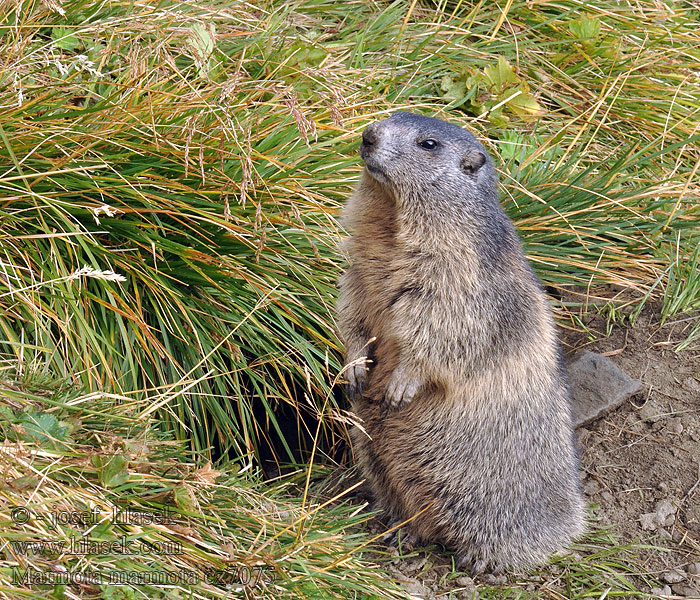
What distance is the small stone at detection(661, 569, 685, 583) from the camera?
4117mm

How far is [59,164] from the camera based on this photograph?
165 inches

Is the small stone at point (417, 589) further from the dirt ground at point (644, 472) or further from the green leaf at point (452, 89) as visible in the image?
the green leaf at point (452, 89)

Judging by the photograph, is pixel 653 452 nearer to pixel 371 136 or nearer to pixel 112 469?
pixel 371 136

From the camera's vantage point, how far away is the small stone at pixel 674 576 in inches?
162

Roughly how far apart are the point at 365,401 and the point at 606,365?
5.43ft

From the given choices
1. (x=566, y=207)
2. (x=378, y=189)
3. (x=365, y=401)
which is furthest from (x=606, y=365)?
(x=378, y=189)

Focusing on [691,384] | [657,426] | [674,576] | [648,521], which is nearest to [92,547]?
[674,576]

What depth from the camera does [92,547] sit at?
9.43 feet

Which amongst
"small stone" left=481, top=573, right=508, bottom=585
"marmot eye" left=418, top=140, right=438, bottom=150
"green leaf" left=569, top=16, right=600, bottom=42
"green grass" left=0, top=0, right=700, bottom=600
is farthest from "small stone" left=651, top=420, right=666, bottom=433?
"green leaf" left=569, top=16, right=600, bottom=42

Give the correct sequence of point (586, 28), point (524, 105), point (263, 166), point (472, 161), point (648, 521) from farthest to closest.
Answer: point (586, 28)
point (524, 105)
point (263, 166)
point (648, 521)
point (472, 161)

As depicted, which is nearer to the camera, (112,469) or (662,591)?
(112,469)

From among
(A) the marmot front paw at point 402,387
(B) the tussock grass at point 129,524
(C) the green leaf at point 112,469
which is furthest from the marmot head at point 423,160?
(C) the green leaf at point 112,469

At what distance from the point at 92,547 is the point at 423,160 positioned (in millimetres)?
2219

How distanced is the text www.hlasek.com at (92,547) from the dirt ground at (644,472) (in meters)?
1.35
